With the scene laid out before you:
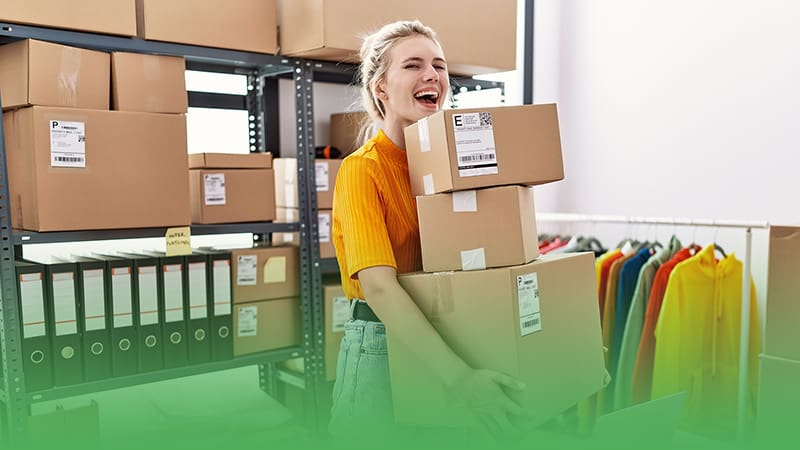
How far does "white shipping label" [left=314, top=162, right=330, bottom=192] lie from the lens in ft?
8.45

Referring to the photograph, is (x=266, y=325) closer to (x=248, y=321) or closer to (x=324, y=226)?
(x=248, y=321)

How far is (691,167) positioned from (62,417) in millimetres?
2563

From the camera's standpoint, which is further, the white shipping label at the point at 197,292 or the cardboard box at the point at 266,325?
the cardboard box at the point at 266,325

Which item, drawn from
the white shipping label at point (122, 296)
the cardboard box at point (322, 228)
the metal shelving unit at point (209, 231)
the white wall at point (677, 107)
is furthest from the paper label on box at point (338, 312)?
the white wall at point (677, 107)

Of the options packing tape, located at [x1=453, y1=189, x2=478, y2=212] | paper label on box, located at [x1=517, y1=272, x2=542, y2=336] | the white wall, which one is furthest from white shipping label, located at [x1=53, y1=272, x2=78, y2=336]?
the white wall

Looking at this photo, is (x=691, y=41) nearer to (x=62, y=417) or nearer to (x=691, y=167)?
(x=691, y=167)

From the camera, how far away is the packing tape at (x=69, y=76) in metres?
2.02

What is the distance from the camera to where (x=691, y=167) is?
312cm

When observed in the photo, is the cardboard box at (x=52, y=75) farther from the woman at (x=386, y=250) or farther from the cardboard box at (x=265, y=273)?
the woman at (x=386, y=250)

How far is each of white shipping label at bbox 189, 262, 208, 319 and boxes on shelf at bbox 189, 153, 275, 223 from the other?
0.16 meters

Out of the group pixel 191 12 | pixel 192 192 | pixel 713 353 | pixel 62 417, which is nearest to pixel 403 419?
pixel 62 417

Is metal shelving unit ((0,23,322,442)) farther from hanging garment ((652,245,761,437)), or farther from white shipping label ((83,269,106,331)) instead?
hanging garment ((652,245,761,437))

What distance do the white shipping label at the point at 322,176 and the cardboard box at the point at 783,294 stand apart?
1434 millimetres

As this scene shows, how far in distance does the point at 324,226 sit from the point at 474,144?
4.30ft
